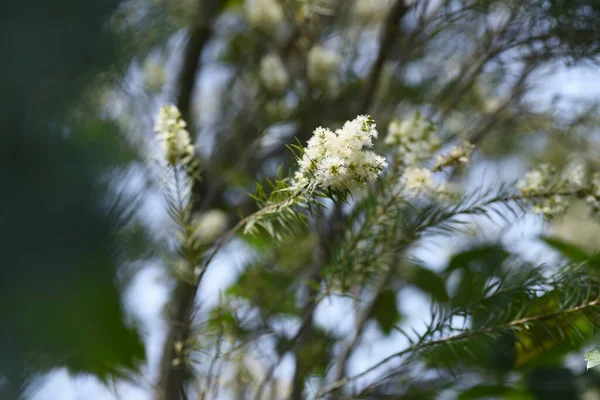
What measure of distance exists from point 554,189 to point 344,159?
359mm

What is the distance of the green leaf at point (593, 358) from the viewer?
50 centimetres

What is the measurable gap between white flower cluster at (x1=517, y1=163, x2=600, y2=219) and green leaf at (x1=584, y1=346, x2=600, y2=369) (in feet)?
0.71

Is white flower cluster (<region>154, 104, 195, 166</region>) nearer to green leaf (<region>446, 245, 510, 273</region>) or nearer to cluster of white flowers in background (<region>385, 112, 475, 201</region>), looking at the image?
cluster of white flowers in background (<region>385, 112, 475, 201</region>)

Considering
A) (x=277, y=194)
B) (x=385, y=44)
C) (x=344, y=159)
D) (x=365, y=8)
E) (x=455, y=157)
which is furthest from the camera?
(x=365, y=8)

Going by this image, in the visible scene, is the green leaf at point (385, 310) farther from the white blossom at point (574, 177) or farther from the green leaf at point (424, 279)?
→ the white blossom at point (574, 177)

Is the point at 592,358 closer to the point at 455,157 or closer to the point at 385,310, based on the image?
the point at 455,157

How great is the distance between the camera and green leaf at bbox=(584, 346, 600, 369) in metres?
0.50

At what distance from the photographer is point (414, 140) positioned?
752 mm

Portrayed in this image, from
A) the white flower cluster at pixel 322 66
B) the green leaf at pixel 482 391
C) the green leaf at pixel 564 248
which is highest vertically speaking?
the white flower cluster at pixel 322 66

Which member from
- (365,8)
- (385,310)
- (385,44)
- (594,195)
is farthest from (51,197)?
(365,8)

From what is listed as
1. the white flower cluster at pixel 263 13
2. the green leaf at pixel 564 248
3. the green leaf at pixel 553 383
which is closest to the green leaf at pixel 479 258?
the green leaf at pixel 564 248

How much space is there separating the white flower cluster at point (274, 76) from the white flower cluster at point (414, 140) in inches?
23.6

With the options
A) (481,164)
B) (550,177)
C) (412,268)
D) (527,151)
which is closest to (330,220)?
(412,268)

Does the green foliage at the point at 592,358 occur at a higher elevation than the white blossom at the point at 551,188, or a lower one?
lower
